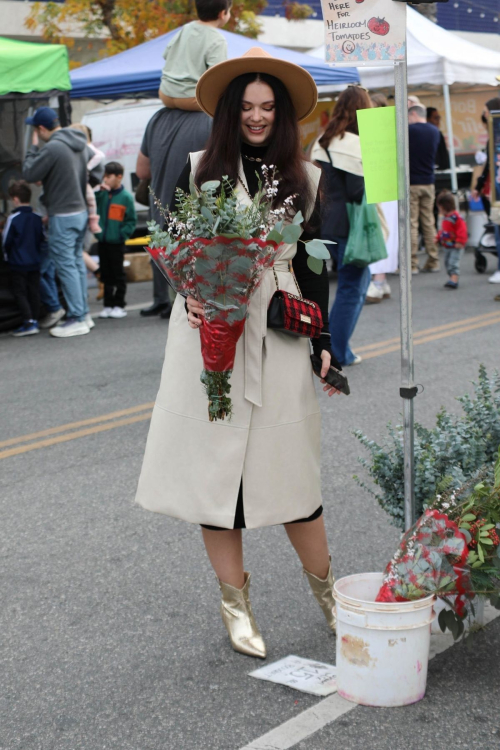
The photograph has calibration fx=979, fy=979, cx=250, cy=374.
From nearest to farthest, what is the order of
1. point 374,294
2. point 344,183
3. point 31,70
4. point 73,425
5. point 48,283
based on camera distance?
point 73,425, point 344,183, point 31,70, point 48,283, point 374,294

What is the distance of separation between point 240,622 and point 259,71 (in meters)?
1.85

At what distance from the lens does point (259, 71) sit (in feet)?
10.5

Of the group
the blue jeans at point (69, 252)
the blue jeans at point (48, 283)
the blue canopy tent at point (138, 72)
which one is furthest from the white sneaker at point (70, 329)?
the blue canopy tent at point (138, 72)

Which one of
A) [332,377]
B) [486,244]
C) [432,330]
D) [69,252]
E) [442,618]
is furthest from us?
[486,244]

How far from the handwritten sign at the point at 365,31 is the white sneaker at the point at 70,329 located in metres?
6.72

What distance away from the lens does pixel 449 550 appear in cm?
293

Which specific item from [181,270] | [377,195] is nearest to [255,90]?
[377,195]

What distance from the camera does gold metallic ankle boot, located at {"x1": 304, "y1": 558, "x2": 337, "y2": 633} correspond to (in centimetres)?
346

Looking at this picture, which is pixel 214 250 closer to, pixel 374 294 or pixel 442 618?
pixel 442 618

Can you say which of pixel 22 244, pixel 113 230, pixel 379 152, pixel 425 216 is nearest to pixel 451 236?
pixel 425 216

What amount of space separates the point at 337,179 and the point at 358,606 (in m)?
4.89

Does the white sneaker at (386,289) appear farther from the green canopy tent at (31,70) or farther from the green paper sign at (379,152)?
the green paper sign at (379,152)

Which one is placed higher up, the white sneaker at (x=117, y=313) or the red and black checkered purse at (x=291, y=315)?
the red and black checkered purse at (x=291, y=315)

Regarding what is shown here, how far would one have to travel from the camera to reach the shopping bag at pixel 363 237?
7.19 metres
